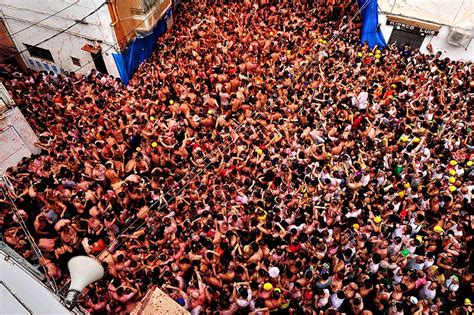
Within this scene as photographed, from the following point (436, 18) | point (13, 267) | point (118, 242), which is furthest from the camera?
point (436, 18)

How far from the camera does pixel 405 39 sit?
43.0ft

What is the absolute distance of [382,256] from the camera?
634 cm

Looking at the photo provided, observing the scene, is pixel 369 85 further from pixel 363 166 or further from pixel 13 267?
pixel 13 267

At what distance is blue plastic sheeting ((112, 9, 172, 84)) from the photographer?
37.8 feet

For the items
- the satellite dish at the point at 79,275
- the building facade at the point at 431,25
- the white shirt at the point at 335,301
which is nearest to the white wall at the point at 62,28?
the satellite dish at the point at 79,275

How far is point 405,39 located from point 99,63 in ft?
35.6

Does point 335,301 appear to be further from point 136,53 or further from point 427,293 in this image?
point 136,53

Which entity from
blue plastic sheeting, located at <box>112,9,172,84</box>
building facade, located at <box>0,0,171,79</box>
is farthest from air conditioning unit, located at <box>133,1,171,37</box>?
blue plastic sheeting, located at <box>112,9,172,84</box>

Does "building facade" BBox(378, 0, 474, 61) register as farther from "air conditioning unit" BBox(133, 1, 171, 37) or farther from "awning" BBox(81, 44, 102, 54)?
"awning" BBox(81, 44, 102, 54)

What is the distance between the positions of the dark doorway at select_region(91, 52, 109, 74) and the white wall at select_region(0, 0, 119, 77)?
160mm

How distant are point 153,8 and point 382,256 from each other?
9976 mm

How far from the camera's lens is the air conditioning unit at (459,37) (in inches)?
476

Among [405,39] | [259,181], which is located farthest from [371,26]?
[259,181]

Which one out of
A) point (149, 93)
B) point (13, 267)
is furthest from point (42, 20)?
point (13, 267)
